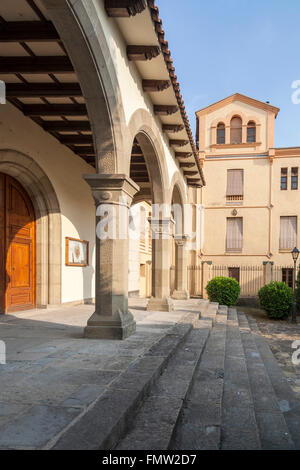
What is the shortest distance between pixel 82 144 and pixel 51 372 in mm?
6671

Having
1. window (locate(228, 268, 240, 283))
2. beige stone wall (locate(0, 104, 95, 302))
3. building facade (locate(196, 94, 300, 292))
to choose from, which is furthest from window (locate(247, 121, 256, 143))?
beige stone wall (locate(0, 104, 95, 302))

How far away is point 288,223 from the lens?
2011 centimetres

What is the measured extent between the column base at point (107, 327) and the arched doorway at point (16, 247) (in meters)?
3.31

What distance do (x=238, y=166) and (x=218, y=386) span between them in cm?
1830

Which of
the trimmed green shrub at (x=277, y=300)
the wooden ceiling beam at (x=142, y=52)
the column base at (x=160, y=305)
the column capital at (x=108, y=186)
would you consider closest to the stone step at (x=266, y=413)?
the column capital at (x=108, y=186)

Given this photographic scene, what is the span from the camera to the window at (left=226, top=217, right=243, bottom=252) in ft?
67.5

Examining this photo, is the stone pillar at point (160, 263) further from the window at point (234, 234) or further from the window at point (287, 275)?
the window at point (287, 275)

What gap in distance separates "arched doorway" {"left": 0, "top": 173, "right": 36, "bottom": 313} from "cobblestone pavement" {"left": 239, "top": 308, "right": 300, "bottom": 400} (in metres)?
5.52

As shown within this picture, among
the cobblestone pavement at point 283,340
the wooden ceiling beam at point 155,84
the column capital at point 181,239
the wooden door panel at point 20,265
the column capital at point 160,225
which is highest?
the wooden ceiling beam at point 155,84

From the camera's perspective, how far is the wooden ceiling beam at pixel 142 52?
5.80m

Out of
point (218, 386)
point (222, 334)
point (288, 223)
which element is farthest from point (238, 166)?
point (218, 386)

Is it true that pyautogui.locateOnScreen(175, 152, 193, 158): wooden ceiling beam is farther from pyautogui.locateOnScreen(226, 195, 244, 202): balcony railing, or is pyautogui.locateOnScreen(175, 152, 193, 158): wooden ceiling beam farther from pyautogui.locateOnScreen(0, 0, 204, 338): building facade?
pyautogui.locateOnScreen(226, 195, 244, 202): balcony railing

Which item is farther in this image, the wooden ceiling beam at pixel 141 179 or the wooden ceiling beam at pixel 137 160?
the wooden ceiling beam at pixel 141 179

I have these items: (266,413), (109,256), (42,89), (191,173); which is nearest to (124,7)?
(42,89)
